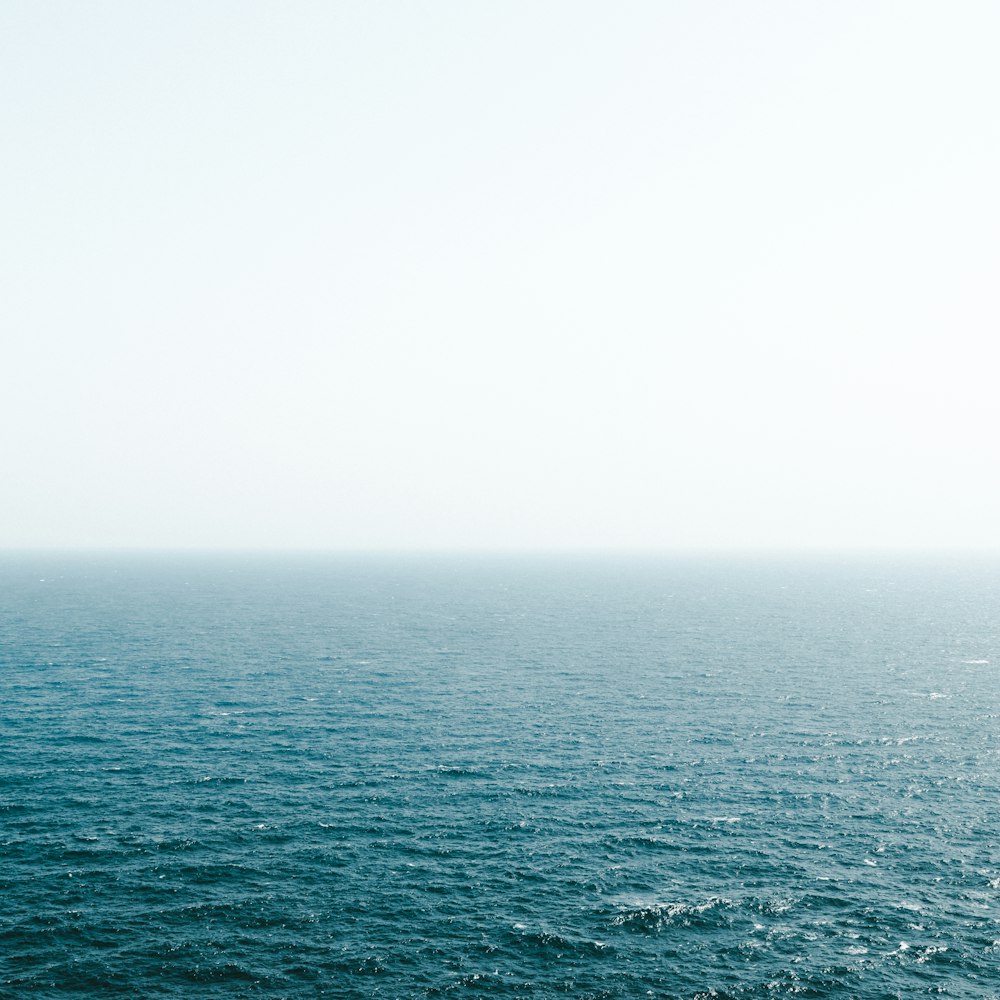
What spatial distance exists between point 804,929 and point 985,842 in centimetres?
2640

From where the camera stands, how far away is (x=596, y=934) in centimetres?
5744

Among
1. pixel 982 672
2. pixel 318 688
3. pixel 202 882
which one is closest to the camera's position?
pixel 202 882

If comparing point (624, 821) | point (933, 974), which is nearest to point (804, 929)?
point (933, 974)

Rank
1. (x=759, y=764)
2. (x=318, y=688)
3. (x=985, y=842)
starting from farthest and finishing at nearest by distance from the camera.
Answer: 1. (x=318, y=688)
2. (x=759, y=764)
3. (x=985, y=842)

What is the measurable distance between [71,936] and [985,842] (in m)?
79.9

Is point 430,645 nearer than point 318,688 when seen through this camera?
No

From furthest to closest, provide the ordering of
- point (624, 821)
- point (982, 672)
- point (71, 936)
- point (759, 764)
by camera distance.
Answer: point (982, 672) < point (759, 764) < point (624, 821) < point (71, 936)

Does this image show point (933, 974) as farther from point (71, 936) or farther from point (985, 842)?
point (71, 936)

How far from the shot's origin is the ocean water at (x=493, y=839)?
53406 millimetres

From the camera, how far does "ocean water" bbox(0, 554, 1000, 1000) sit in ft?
175

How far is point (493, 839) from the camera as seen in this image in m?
72.0

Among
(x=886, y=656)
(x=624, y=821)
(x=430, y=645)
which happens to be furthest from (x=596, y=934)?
(x=886, y=656)

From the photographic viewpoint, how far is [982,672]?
150m

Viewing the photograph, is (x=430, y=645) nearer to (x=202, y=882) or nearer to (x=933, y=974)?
(x=202, y=882)
